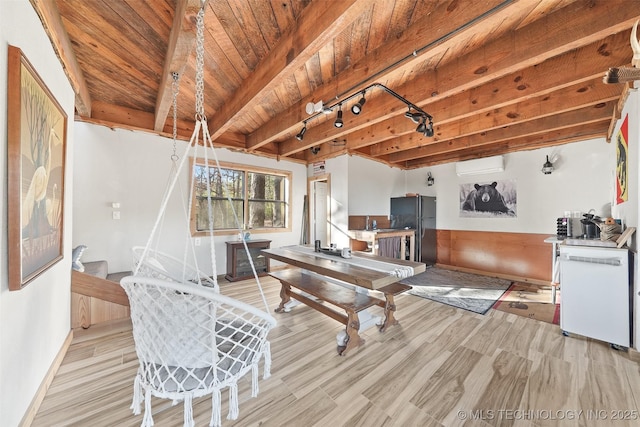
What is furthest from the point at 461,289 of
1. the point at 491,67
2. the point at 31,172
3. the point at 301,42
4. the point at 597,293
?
the point at 31,172

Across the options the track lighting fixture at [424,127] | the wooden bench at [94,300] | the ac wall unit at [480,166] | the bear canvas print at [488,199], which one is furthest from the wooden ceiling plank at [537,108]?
the wooden bench at [94,300]

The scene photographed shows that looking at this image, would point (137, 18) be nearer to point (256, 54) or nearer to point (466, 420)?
point (256, 54)

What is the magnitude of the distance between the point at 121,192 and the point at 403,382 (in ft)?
13.4

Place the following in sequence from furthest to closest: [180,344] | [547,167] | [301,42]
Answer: [547,167], [301,42], [180,344]

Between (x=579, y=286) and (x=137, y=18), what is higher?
(x=137, y=18)

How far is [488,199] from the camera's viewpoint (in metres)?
4.90

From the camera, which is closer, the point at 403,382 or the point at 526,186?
the point at 403,382

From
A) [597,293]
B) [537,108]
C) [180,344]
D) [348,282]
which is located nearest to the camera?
[180,344]

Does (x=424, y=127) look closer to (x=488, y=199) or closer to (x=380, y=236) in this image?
(x=380, y=236)

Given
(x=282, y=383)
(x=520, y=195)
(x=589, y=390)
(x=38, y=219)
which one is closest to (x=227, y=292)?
(x=282, y=383)

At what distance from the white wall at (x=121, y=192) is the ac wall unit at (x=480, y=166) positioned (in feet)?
16.9

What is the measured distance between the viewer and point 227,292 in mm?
→ 3719

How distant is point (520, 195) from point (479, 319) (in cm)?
297

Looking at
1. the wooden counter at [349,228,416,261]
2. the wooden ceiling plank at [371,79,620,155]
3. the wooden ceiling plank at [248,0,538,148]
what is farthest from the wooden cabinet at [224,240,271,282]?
the wooden ceiling plank at [371,79,620,155]
